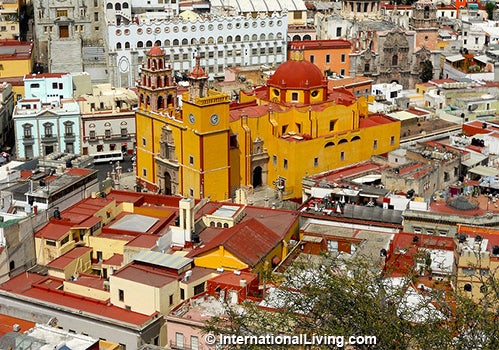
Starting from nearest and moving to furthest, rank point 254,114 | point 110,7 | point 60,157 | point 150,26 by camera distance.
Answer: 1. point 60,157
2. point 254,114
3. point 150,26
4. point 110,7

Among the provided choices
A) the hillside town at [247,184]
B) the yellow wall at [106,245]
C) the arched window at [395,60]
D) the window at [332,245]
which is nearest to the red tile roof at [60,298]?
the hillside town at [247,184]

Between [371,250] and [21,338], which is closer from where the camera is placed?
[21,338]

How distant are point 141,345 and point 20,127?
116 feet

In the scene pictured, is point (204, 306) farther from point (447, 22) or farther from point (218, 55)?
point (447, 22)

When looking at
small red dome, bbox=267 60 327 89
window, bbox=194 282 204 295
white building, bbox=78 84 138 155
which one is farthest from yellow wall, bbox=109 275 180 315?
white building, bbox=78 84 138 155

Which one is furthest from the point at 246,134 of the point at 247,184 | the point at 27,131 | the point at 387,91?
the point at 387,91


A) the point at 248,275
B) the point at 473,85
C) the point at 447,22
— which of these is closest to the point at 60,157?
the point at 248,275

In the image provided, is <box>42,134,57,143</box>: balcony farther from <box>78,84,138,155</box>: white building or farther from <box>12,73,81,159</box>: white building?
<box>78,84,138,155</box>: white building

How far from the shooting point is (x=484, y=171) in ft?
189

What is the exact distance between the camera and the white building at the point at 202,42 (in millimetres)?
84625

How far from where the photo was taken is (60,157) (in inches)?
2179

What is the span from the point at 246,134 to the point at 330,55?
105 ft

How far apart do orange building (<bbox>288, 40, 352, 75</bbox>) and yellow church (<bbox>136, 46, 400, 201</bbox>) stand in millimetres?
24213

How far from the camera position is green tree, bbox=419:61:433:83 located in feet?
281
